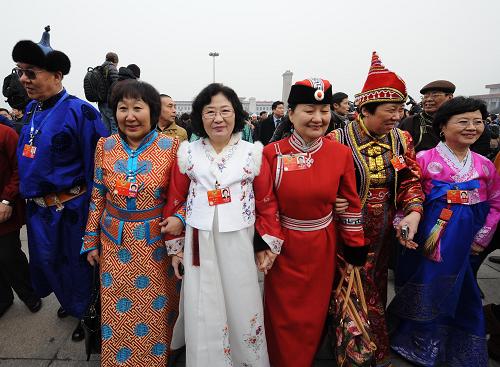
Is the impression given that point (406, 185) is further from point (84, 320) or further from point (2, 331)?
point (2, 331)

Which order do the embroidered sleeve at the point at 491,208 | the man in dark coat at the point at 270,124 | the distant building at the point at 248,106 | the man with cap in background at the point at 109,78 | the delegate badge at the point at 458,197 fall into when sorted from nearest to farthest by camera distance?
Result: the delegate badge at the point at 458,197, the embroidered sleeve at the point at 491,208, the man with cap in background at the point at 109,78, the man in dark coat at the point at 270,124, the distant building at the point at 248,106

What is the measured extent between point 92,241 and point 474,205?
2549 millimetres

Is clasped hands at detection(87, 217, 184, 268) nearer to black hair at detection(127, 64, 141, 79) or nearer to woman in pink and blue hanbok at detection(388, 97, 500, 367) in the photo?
woman in pink and blue hanbok at detection(388, 97, 500, 367)

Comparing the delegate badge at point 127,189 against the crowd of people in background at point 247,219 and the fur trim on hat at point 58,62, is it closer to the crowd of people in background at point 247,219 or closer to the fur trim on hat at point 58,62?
the crowd of people in background at point 247,219

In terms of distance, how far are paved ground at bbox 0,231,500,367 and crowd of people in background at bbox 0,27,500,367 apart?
0.32 m

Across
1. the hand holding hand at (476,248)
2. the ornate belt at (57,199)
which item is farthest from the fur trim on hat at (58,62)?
the hand holding hand at (476,248)

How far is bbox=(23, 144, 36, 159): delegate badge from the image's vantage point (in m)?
2.05

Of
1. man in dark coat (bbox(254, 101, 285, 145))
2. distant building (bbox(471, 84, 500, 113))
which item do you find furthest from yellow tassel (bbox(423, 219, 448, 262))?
distant building (bbox(471, 84, 500, 113))

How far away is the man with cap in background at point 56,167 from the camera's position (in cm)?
204

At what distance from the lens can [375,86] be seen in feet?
6.45

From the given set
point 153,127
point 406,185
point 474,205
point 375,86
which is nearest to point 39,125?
point 153,127

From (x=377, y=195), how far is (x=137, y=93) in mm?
1656

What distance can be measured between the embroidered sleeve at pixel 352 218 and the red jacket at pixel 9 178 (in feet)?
8.10

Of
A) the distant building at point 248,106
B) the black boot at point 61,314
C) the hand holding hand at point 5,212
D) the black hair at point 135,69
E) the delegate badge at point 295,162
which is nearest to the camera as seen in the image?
the delegate badge at point 295,162
